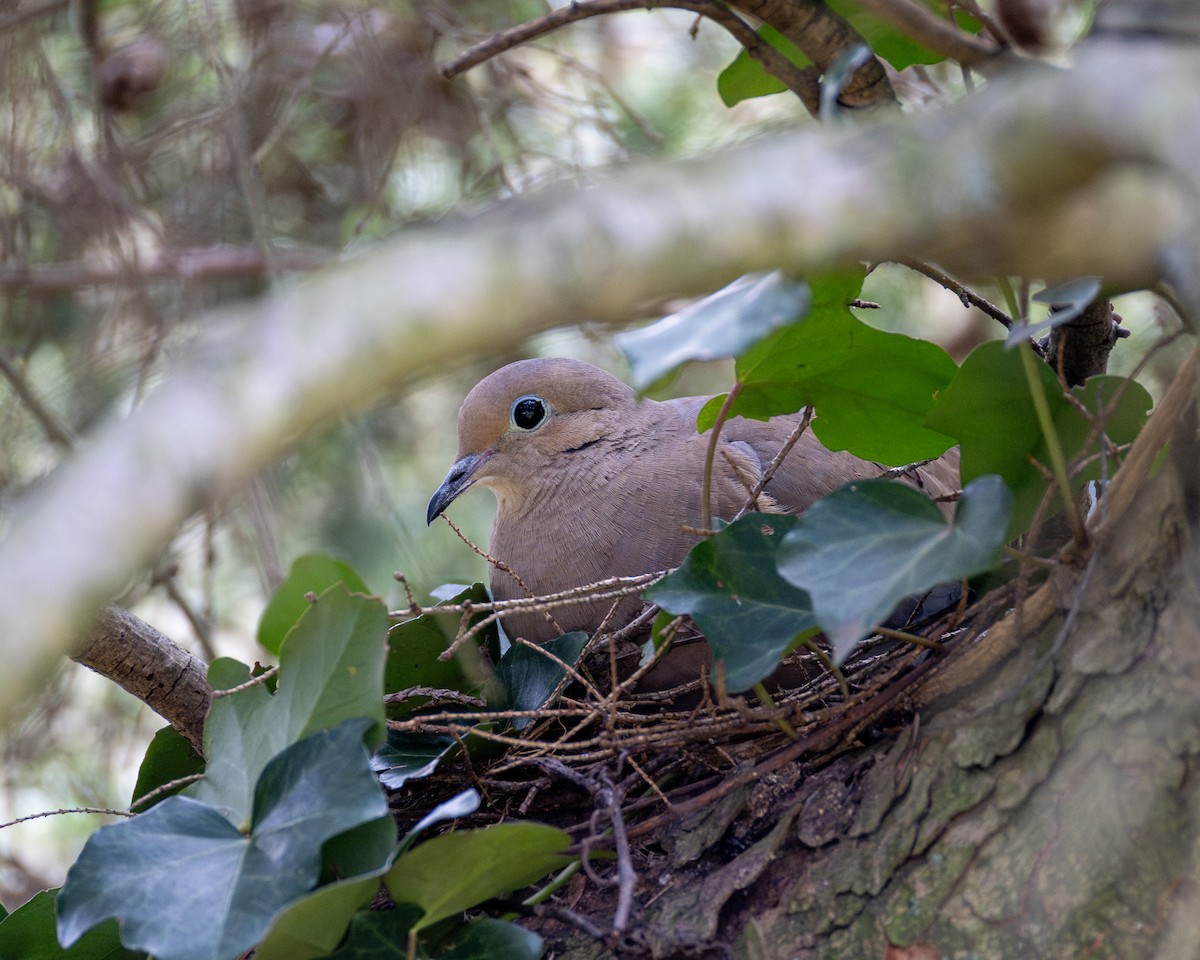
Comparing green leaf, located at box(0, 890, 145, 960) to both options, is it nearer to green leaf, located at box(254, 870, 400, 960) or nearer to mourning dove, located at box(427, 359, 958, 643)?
green leaf, located at box(254, 870, 400, 960)

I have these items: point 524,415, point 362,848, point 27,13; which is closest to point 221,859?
point 362,848

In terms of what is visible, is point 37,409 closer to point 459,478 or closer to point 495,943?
point 459,478

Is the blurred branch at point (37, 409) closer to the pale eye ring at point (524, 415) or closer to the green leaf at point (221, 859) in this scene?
the pale eye ring at point (524, 415)

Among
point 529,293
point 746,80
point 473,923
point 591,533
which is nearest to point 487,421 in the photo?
point 591,533

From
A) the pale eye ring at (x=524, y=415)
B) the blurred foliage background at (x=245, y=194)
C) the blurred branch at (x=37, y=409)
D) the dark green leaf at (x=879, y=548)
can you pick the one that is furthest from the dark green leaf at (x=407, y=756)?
the blurred branch at (x=37, y=409)

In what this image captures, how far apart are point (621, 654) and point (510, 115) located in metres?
1.82

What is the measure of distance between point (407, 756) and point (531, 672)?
0.18 m

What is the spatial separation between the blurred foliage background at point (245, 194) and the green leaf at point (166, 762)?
0.52 metres

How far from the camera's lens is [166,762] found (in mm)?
1503

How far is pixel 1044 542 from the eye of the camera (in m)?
1.46

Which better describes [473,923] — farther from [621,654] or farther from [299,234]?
[299,234]

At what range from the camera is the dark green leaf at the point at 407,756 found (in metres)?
1.35

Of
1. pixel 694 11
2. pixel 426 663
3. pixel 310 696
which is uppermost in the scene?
pixel 694 11

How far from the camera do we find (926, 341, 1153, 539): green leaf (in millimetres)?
1165
